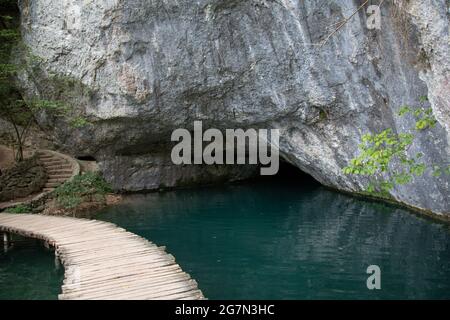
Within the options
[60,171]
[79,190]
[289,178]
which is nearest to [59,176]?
[60,171]

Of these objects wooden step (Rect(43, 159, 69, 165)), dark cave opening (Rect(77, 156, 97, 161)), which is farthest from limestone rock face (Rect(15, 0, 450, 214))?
wooden step (Rect(43, 159, 69, 165))

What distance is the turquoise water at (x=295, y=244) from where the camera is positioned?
8.91m

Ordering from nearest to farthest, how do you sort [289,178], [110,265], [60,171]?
[110,265]
[60,171]
[289,178]

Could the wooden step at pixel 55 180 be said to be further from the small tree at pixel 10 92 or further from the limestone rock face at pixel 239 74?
the limestone rock face at pixel 239 74

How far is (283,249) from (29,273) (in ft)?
19.7

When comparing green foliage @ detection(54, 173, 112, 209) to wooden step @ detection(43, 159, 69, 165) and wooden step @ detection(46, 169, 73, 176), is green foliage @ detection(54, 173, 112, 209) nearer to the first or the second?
wooden step @ detection(46, 169, 73, 176)

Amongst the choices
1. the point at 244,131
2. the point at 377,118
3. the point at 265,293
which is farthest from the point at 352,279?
the point at 244,131

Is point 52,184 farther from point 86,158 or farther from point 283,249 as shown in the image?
point 283,249

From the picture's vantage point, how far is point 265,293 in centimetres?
864

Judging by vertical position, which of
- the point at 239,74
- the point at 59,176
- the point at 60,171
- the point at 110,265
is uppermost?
the point at 239,74

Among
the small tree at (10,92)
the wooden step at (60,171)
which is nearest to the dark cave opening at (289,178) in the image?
the wooden step at (60,171)

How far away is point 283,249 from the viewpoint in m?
11.6

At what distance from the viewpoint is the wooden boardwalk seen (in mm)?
7238
